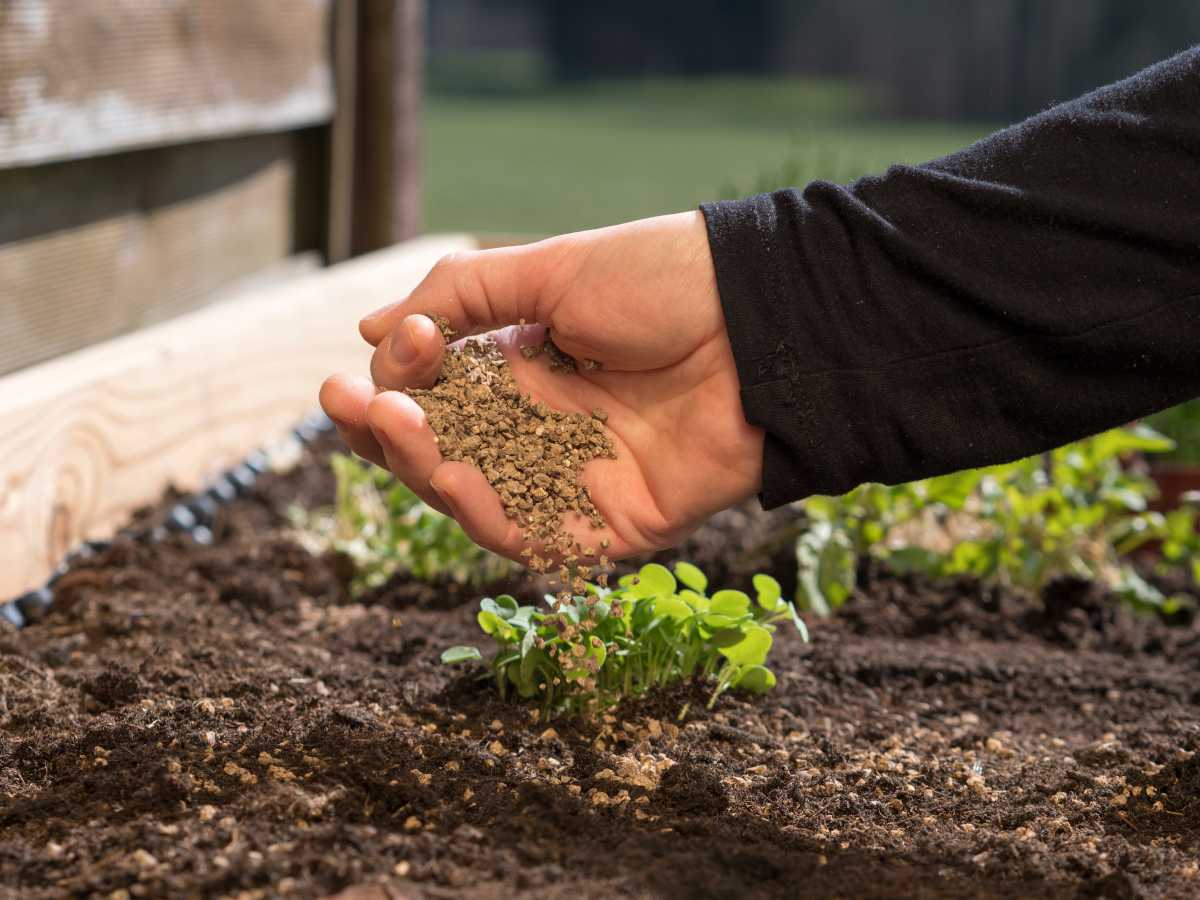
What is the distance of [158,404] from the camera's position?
2600 millimetres

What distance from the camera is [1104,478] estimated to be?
2.71 metres

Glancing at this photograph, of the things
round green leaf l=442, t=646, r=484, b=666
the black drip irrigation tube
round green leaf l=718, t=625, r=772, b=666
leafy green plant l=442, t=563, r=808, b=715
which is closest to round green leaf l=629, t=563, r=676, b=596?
leafy green plant l=442, t=563, r=808, b=715

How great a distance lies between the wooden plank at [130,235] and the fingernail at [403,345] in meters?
1.27

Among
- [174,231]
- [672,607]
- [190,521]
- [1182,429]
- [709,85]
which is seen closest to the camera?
[672,607]

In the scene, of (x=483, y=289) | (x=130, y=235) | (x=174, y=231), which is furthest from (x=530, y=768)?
(x=174, y=231)

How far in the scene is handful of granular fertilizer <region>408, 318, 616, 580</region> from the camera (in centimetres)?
168

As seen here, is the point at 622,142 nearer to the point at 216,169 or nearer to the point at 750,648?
the point at 216,169

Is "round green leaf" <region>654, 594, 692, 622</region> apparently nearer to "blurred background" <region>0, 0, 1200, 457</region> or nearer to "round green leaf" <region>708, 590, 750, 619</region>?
"round green leaf" <region>708, 590, 750, 619</region>

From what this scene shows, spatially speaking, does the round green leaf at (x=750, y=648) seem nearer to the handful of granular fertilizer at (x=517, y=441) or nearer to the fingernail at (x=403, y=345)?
the handful of granular fertilizer at (x=517, y=441)

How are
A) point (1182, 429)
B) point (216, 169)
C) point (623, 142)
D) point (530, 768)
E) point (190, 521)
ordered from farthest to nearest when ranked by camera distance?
point (623, 142)
point (1182, 429)
point (216, 169)
point (190, 521)
point (530, 768)

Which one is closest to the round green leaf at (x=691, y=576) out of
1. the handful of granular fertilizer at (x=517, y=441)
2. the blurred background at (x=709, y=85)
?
the handful of granular fertilizer at (x=517, y=441)

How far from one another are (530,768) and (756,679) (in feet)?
1.30

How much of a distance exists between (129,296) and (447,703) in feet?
6.07

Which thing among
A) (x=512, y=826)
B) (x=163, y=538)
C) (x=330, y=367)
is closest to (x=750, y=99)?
(x=330, y=367)
